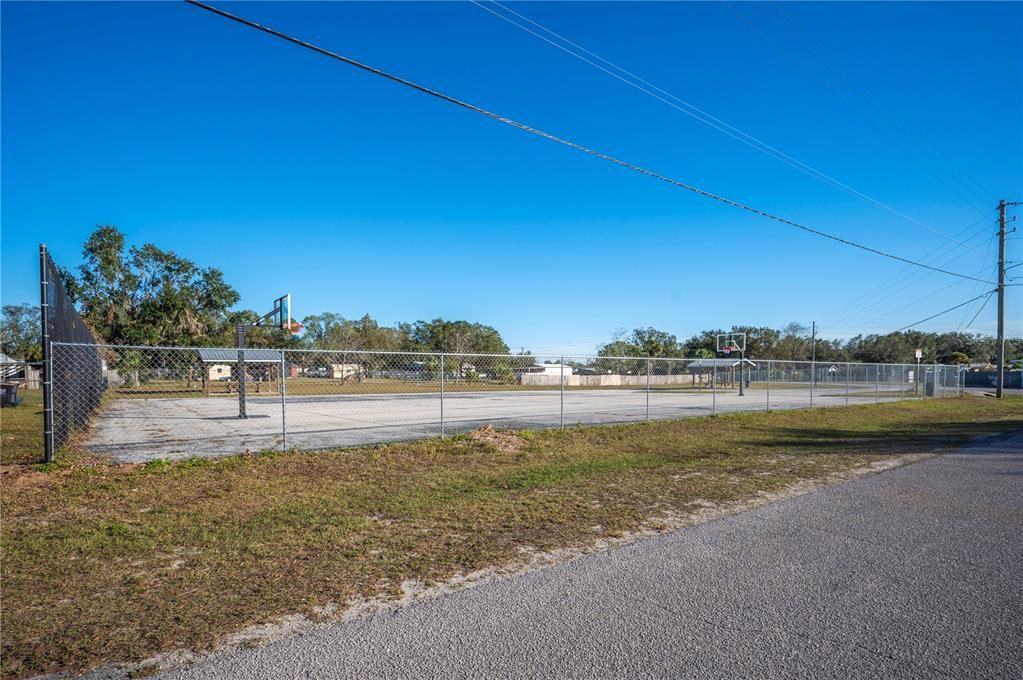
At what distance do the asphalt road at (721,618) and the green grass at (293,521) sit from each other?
549 millimetres

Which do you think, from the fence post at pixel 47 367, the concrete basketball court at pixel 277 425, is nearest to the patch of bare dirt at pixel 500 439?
the concrete basketball court at pixel 277 425

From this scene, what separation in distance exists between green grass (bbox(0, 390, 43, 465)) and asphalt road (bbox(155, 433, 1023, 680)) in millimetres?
7864

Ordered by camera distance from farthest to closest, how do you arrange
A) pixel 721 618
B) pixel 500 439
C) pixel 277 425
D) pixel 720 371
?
pixel 720 371 < pixel 277 425 < pixel 500 439 < pixel 721 618

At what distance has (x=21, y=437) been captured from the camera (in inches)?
461

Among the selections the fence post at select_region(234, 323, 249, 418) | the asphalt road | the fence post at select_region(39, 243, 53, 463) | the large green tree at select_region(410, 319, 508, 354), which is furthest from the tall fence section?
the large green tree at select_region(410, 319, 508, 354)

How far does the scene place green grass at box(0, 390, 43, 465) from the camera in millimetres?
8672

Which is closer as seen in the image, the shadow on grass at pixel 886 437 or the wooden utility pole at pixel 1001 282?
the shadow on grass at pixel 886 437

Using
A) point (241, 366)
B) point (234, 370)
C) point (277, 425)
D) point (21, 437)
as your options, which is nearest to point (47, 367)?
point (21, 437)

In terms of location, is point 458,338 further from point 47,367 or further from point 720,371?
point 47,367

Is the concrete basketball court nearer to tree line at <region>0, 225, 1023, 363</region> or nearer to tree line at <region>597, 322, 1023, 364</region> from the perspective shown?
tree line at <region>0, 225, 1023, 363</region>

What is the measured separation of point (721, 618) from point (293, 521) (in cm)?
404

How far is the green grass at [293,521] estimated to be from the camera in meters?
3.42

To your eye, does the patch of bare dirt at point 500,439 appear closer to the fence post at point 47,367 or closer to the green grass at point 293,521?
the green grass at point 293,521

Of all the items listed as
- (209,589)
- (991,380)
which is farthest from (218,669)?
(991,380)
